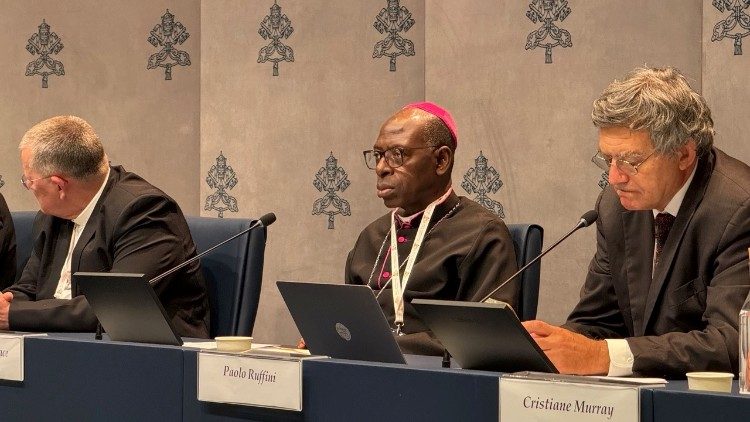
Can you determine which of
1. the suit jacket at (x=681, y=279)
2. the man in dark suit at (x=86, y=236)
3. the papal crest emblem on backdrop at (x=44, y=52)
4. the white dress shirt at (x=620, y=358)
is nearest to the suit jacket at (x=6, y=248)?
the man in dark suit at (x=86, y=236)

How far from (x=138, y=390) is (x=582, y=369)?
3.09 ft

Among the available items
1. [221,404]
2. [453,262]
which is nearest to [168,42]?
[453,262]

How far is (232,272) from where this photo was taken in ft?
12.2

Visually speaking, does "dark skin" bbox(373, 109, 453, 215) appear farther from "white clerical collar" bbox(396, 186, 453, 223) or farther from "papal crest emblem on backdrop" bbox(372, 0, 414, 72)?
"papal crest emblem on backdrop" bbox(372, 0, 414, 72)

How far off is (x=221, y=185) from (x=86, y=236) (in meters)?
1.13

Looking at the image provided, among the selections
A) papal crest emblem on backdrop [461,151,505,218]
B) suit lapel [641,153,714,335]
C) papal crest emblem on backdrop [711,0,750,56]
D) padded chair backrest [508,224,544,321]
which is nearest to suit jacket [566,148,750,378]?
suit lapel [641,153,714,335]

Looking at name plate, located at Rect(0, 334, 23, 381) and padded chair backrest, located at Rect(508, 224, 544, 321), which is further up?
padded chair backrest, located at Rect(508, 224, 544, 321)

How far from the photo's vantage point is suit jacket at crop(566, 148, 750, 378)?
236cm

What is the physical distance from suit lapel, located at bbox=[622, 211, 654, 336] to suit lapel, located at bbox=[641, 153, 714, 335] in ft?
0.17

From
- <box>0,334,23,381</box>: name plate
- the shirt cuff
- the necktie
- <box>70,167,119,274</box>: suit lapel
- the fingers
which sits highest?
the necktie

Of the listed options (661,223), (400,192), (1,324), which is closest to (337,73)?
(400,192)

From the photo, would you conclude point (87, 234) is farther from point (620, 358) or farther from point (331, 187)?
point (620, 358)

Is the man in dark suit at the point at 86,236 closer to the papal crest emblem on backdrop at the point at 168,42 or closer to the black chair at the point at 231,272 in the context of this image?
the black chair at the point at 231,272

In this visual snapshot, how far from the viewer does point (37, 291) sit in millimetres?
4023
